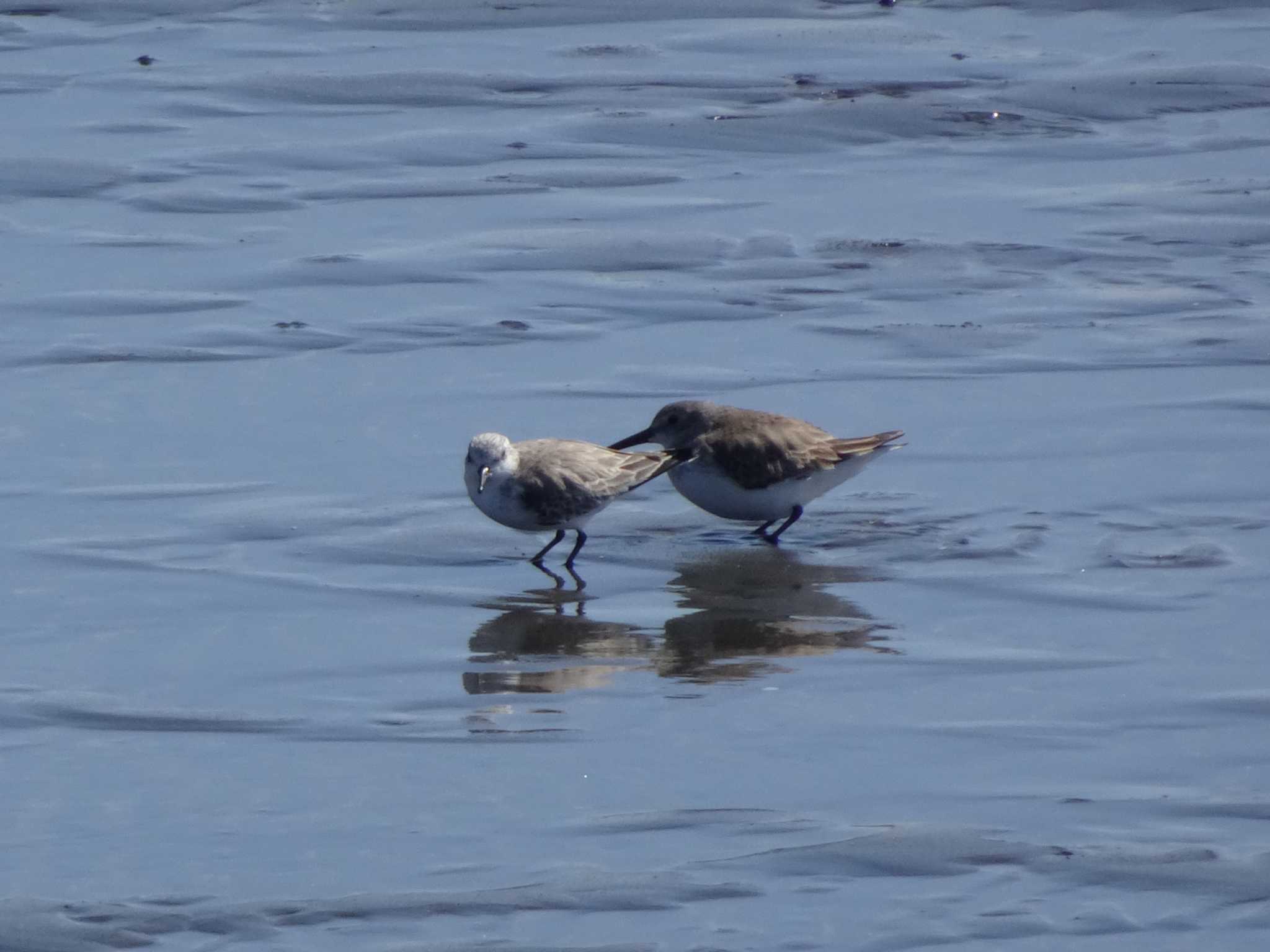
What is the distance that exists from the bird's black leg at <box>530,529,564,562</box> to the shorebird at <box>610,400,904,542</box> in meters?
0.60

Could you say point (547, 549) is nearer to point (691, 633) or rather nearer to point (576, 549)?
point (576, 549)

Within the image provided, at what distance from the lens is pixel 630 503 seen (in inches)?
376

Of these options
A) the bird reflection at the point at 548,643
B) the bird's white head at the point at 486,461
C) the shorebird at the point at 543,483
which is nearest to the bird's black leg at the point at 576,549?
the shorebird at the point at 543,483

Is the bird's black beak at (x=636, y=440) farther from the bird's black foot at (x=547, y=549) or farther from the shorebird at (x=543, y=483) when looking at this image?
the bird's black foot at (x=547, y=549)

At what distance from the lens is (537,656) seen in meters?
7.14

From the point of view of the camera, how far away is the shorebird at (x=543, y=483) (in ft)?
26.9

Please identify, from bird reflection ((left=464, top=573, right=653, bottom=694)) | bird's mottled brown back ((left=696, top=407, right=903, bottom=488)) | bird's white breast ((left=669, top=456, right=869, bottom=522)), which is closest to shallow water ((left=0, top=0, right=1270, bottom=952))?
bird reflection ((left=464, top=573, right=653, bottom=694))

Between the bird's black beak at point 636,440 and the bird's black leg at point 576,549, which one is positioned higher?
the bird's black beak at point 636,440

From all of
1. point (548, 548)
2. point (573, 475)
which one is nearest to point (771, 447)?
point (573, 475)

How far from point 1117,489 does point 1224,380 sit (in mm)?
1624

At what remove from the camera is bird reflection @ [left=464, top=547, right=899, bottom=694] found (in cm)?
691

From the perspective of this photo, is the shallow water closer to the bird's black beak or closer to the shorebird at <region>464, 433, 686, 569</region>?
A: the shorebird at <region>464, 433, 686, 569</region>

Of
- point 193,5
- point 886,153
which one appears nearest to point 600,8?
point 193,5

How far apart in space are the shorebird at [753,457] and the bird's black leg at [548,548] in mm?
596
